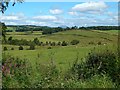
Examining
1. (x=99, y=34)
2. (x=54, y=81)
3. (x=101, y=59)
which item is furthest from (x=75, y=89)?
(x=99, y=34)

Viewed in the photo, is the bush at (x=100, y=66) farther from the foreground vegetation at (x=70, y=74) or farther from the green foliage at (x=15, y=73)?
the green foliage at (x=15, y=73)

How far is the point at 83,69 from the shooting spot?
419 inches

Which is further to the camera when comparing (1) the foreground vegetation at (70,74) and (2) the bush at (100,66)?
(2) the bush at (100,66)

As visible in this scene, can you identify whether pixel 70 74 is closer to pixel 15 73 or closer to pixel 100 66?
pixel 100 66

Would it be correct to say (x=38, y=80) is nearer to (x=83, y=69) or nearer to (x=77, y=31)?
(x=83, y=69)

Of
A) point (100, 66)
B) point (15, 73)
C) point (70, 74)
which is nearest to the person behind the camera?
point (15, 73)

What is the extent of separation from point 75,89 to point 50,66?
2.05 meters

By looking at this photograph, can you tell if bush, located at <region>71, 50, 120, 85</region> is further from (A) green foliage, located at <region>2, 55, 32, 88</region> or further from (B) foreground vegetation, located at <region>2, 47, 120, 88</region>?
(A) green foliage, located at <region>2, 55, 32, 88</region>

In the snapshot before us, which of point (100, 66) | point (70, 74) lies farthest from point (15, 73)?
point (100, 66)

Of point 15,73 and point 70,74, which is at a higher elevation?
point 15,73

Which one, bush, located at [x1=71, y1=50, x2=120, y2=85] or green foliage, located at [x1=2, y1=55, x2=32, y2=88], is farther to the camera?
bush, located at [x1=71, y1=50, x2=120, y2=85]

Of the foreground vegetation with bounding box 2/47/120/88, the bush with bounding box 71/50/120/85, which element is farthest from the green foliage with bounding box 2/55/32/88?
the bush with bounding box 71/50/120/85

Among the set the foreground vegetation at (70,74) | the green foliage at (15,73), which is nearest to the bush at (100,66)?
→ the foreground vegetation at (70,74)

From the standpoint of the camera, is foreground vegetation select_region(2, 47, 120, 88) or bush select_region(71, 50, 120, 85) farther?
bush select_region(71, 50, 120, 85)
